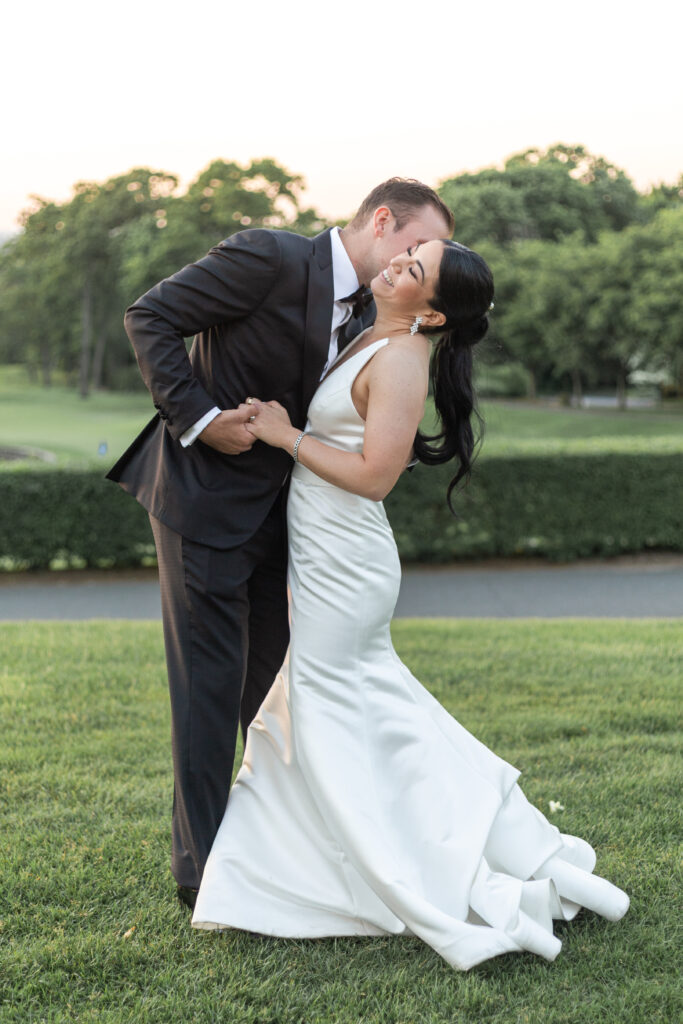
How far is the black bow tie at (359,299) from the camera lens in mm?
3123

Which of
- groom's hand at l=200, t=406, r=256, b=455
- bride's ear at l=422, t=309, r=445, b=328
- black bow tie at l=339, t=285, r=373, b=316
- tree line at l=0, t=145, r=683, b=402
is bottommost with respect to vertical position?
groom's hand at l=200, t=406, r=256, b=455

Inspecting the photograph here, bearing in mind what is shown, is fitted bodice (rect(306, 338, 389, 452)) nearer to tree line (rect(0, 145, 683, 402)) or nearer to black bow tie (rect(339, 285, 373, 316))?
black bow tie (rect(339, 285, 373, 316))

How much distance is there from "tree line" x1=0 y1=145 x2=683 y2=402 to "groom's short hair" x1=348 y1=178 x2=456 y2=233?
23.6m

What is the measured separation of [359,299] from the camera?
319 centimetres

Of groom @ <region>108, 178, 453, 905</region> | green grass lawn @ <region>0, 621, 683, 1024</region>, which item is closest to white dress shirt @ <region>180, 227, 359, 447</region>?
groom @ <region>108, 178, 453, 905</region>

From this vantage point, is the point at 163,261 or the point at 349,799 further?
the point at 163,261

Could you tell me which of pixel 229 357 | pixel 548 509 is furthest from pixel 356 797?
pixel 548 509

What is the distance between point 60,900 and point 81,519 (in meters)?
7.27

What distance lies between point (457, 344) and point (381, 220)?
46 centimetres

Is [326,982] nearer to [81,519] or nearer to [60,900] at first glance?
[60,900]

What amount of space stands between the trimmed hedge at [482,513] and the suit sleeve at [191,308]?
23.9 feet

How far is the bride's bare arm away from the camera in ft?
9.32

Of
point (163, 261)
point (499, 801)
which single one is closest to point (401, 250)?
point (499, 801)

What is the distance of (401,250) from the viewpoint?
9.98 feet
